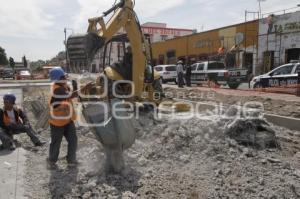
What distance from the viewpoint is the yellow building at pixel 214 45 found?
110 ft

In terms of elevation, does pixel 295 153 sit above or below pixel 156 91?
below

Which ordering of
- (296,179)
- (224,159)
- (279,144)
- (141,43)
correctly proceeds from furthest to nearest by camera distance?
(141,43) < (279,144) < (224,159) < (296,179)

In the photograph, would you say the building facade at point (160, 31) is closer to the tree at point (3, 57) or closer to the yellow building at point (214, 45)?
the yellow building at point (214, 45)

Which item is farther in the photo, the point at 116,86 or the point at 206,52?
the point at 206,52

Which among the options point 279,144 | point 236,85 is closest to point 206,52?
point 236,85

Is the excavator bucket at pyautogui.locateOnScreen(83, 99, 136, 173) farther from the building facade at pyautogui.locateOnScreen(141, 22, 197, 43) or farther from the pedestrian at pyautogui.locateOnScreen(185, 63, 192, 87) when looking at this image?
the building facade at pyautogui.locateOnScreen(141, 22, 197, 43)

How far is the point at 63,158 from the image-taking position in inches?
296

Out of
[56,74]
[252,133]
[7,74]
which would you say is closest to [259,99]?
[252,133]

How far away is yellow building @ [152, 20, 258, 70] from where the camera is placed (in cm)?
3356

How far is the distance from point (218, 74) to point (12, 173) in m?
18.7

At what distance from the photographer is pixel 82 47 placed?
35.1 feet

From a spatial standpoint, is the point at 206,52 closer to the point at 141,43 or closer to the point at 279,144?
the point at 141,43

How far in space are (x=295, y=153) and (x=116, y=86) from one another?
5865mm

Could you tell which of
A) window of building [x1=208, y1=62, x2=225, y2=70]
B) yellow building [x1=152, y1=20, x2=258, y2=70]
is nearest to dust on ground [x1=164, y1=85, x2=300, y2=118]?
window of building [x1=208, y1=62, x2=225, y2=70]
